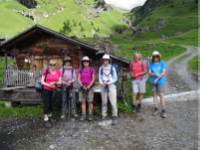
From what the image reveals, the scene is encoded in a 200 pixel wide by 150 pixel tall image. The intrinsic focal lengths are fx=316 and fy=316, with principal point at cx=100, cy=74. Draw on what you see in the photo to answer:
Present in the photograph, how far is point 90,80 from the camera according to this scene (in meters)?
13.8

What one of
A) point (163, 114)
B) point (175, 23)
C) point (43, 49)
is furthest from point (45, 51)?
point (175, 23)

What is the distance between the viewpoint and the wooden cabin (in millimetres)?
18859

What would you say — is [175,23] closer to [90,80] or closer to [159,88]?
[159,88]

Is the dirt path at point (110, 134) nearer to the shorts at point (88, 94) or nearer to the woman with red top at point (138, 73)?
the shorts at point (88, 94)

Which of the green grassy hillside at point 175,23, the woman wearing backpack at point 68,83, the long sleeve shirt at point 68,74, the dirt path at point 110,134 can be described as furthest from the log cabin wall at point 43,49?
the green grassy hillside at point 175,23

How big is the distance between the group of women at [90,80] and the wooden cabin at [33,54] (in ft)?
12.8

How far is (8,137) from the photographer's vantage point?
1303 centimetres

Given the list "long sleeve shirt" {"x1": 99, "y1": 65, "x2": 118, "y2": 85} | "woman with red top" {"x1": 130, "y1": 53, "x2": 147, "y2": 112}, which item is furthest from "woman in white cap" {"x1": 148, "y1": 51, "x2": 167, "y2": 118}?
"long sleeve shirt" {"x1": 99, "y1": 65, "x2": 118, "y2": 85}

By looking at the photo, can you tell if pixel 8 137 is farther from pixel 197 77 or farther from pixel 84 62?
pixel 197 77

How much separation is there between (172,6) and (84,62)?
17988 cm

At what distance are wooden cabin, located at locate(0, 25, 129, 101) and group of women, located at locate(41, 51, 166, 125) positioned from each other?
153 inches

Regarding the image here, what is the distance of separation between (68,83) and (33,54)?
32.8 feet

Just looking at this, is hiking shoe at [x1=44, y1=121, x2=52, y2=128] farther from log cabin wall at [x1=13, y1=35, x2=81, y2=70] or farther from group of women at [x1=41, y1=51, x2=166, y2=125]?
log cabin wall at [x1=13, y1=35, x2=81, y2=70]

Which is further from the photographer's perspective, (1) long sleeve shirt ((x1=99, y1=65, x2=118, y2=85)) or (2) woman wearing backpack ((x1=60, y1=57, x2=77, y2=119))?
(2) woman wearing backpack ((x1=60, y1=57, x2=77, y2=119))
